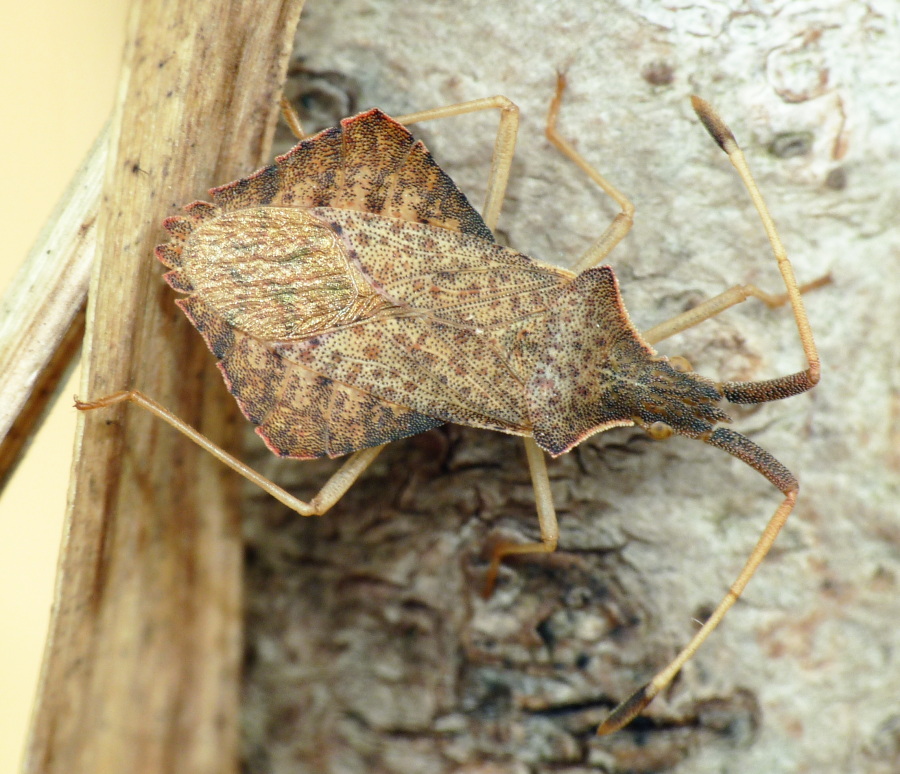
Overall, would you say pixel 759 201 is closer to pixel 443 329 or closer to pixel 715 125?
pixel 715 125

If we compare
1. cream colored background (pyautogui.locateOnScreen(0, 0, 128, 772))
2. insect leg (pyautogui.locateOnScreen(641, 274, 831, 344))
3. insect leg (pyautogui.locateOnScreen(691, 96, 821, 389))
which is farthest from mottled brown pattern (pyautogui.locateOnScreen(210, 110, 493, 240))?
cream colored background (pyautogui.locateOnScreen(0, 0, 128, 772))

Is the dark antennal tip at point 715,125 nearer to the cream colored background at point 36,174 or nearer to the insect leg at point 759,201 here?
the insect leg at point 759,201

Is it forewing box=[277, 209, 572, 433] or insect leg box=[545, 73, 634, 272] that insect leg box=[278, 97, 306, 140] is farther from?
insect leg box=[545, 73, 634, 272]

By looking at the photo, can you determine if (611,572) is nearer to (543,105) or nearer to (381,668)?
(381,668)

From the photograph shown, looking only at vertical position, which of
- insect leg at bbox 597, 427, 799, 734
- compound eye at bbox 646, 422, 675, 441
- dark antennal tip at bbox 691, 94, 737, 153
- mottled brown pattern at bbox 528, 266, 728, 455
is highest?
dark antennal tip at bbox 691, 94, 737, 153

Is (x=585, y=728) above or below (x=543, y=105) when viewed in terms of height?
below

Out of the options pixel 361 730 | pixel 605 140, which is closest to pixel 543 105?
pixel 605 140

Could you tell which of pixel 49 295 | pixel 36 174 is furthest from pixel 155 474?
pixel 36 174
